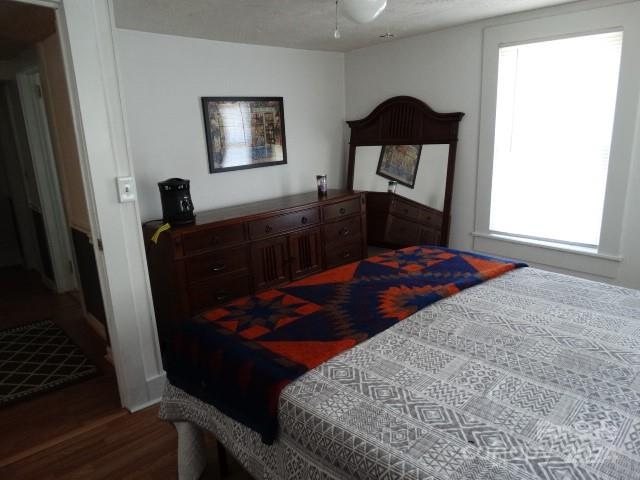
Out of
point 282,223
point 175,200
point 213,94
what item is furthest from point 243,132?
point 175,200

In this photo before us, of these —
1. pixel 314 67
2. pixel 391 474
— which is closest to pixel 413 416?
pixel 391 474

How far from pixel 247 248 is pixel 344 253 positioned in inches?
39.6

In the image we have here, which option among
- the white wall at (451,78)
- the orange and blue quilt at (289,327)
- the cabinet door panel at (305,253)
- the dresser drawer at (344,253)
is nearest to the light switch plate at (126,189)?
the orange and blue quilt at (289,327)

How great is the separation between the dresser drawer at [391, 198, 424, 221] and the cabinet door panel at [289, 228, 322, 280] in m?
0.81

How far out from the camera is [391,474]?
999mm

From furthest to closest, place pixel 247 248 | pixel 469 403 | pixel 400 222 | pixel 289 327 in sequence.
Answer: pixel 400 222 < pixel 247 248 < pixel 289 327 < pixel 469 403

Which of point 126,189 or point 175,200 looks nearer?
point 126,189

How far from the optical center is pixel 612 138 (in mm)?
2738

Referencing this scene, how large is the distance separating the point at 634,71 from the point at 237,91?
265cm

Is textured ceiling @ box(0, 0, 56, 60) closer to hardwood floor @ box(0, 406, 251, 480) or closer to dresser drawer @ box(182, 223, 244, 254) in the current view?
dresser drawer @ box(182, 223, 244, 254)

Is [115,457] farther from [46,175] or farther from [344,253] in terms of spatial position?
[46,175]

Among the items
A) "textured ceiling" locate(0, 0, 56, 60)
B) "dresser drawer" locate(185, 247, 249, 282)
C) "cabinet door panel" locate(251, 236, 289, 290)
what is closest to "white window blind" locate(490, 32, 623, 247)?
"cabinet door panel" locate(251, 236, 289, 290)

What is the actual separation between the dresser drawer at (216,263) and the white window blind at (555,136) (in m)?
2.00

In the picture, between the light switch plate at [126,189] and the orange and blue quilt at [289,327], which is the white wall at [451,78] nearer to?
the orange and blue quilt at [289,327]
